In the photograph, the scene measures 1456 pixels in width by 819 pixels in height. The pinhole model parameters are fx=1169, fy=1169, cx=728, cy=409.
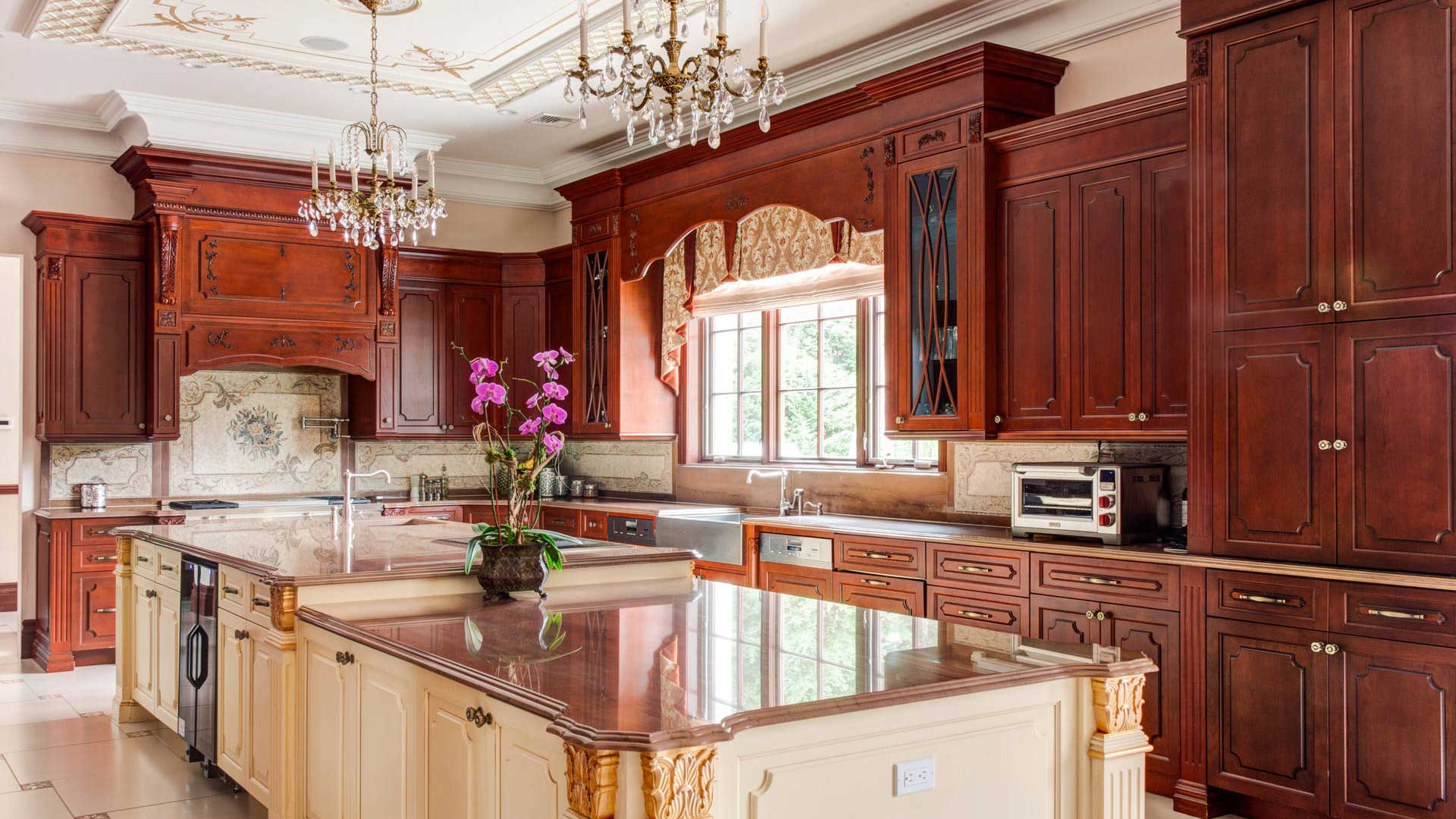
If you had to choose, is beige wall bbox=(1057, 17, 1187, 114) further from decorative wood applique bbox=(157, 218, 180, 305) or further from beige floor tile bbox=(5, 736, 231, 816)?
decorative wood applique bbox=(157, 218, 180, 305)

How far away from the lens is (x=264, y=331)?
23.8 feet

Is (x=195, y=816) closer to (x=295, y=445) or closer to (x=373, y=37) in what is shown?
(x=373, y=37)

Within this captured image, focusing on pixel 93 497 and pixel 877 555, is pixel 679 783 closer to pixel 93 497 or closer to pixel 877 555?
pixel 877 555

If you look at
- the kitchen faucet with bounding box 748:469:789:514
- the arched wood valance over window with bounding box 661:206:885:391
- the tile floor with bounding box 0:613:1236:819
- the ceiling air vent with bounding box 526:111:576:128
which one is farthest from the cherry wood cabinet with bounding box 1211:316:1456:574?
the ceiling air vent with bounding box 526:111:576:128

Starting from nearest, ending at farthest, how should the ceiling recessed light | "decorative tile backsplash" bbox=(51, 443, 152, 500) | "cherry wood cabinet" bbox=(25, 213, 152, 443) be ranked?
the ceiling recessed light, "cherry wood cabinet" bbox=(25, 213, 152, 443), "decorative tile backsplash" bbox=(51, 443, 152, 500)

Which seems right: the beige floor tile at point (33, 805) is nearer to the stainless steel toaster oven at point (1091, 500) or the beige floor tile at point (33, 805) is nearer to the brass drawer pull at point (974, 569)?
the brass drawer pull at point (974, 569)

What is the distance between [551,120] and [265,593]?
4.21 metres

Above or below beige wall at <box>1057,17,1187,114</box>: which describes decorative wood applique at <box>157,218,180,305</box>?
below

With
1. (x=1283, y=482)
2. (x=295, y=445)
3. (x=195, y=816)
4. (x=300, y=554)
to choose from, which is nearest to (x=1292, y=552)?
(x=1283, y=482)

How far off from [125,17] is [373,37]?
116cm

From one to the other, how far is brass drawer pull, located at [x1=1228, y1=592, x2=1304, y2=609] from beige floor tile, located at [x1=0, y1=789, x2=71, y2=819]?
13.2 ft

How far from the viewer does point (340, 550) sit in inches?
164

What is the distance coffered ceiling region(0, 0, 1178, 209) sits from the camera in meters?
5.34

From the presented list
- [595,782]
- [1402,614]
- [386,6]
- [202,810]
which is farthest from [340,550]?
[1402,614]
